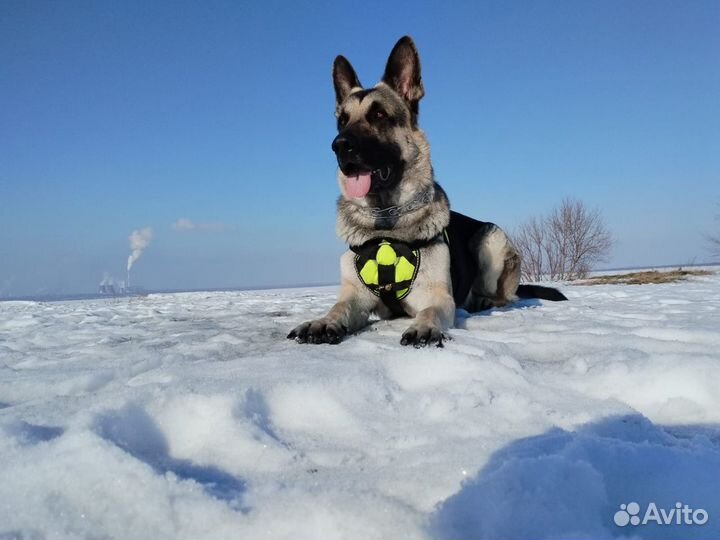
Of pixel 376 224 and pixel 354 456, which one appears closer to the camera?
pixel 354 456

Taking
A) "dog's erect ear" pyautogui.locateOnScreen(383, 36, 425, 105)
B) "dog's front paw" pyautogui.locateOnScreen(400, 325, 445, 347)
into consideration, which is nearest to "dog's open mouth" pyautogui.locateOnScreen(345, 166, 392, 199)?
"dog's erect ear" pyautogui.locateOnScreen(383, 36, 425, 105)

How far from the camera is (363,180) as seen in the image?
12.3ft

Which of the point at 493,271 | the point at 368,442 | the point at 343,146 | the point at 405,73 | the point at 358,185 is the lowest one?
the point at 368,442

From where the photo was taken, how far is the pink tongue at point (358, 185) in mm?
3746

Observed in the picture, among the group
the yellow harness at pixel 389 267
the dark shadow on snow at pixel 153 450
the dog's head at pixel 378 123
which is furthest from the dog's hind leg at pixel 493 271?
the dark shadow on snow at pixel 153 450

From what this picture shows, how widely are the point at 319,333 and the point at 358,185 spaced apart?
1.59 m

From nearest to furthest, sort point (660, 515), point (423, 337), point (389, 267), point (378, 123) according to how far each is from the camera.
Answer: point (660, 515) → point (423, 337) → point (389, 267) → point (378, 123)

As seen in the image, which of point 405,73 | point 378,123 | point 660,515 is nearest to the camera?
point 660,515

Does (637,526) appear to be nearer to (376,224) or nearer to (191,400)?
(191,400)

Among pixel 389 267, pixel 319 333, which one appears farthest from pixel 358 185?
pixel 319 333

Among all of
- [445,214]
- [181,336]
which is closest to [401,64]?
[445,214]

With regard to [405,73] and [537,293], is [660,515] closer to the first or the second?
[405,73]

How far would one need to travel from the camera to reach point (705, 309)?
4039mm

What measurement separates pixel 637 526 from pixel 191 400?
1241 mm
